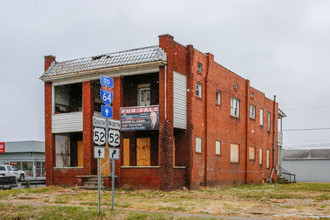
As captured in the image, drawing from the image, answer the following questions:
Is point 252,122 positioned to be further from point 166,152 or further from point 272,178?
point 166,152

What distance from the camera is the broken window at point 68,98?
28.0m

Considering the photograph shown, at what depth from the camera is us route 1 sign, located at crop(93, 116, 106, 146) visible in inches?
492

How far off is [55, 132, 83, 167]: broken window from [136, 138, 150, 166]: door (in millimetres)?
4757

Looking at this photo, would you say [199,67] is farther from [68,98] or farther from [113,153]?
[113,153]

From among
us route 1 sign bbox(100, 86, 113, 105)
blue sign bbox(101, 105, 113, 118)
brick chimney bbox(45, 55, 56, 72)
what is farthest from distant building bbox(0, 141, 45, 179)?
blue sign bbox(101, 105, 113, 118)

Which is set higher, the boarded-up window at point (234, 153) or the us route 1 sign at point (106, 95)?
the us route 1 sign at point (106, 95)

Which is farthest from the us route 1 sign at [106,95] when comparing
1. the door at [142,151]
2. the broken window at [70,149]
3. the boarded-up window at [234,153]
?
the boarded-up window at [234,153]

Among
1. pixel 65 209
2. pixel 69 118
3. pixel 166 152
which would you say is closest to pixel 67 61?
pixel 69 118

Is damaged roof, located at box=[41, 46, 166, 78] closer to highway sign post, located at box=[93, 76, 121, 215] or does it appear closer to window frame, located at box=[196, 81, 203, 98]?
window frame, located at box=[196, 81, 203, 98]

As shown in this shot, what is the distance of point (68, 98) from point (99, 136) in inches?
671

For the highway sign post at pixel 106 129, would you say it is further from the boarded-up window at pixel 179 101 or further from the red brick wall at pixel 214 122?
the boarded-up window at pixel 179 101

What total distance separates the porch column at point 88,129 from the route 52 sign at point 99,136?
41.9ft

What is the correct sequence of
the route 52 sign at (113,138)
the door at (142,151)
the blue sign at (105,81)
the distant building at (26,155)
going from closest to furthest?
1. the route 52 sign at (113,138)
2. the blue sign at (105,81)
3. the door at (142,151)
4. the distant building at (26,155)

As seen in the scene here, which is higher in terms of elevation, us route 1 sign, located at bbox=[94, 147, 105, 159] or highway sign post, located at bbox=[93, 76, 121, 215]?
highway sign post, located at bbox=[93, 76, 121, 215]
